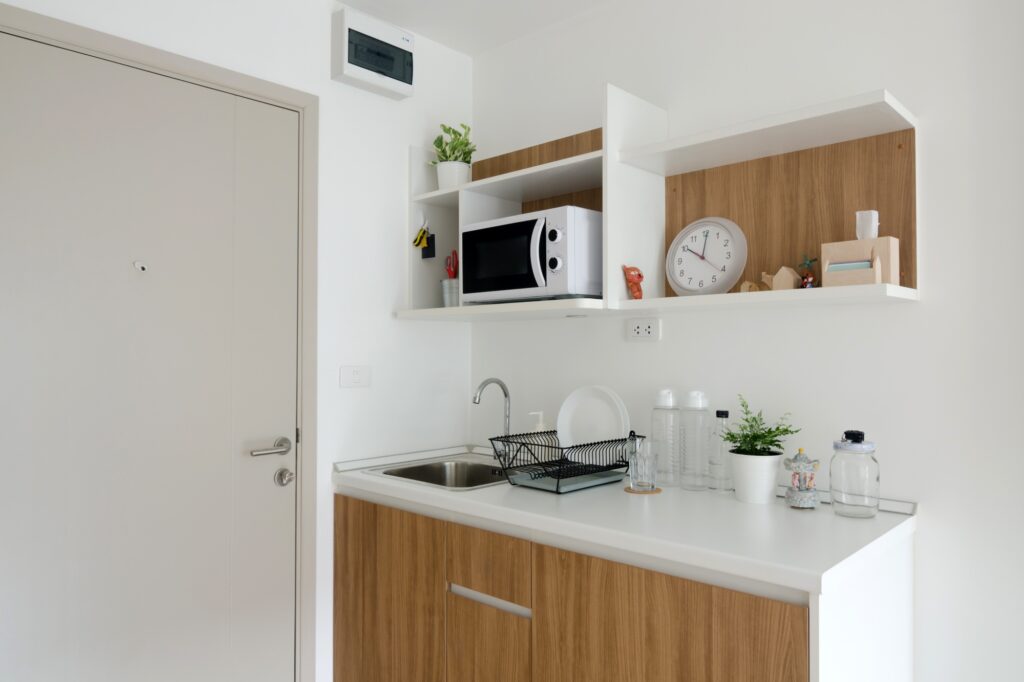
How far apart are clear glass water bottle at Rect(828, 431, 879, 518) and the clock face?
548mm

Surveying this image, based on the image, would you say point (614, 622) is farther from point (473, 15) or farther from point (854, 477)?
point (473, 15)

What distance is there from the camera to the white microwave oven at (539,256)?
204cm

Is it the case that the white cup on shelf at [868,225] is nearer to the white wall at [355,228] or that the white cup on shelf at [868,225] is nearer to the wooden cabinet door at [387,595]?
the wooden cabinet door at [387,595]

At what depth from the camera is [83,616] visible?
1.83 meters

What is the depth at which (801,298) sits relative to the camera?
1670 millimetres

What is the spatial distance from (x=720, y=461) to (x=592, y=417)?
1.62 feet

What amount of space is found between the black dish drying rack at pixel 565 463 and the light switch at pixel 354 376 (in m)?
0.56

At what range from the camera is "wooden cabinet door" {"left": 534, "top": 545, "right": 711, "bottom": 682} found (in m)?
1.43

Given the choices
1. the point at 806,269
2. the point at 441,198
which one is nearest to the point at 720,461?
the point at 806,269

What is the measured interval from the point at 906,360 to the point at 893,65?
2.49ft

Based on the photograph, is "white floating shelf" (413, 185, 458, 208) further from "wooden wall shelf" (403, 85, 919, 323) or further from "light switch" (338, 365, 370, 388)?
"light switch" (338, 365, 370, 388)

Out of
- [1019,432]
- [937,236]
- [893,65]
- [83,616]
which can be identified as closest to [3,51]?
[83,616]

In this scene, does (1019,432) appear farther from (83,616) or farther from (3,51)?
(3,51)

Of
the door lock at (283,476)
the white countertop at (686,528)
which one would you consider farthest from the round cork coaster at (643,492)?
the door lock at (283,476)
